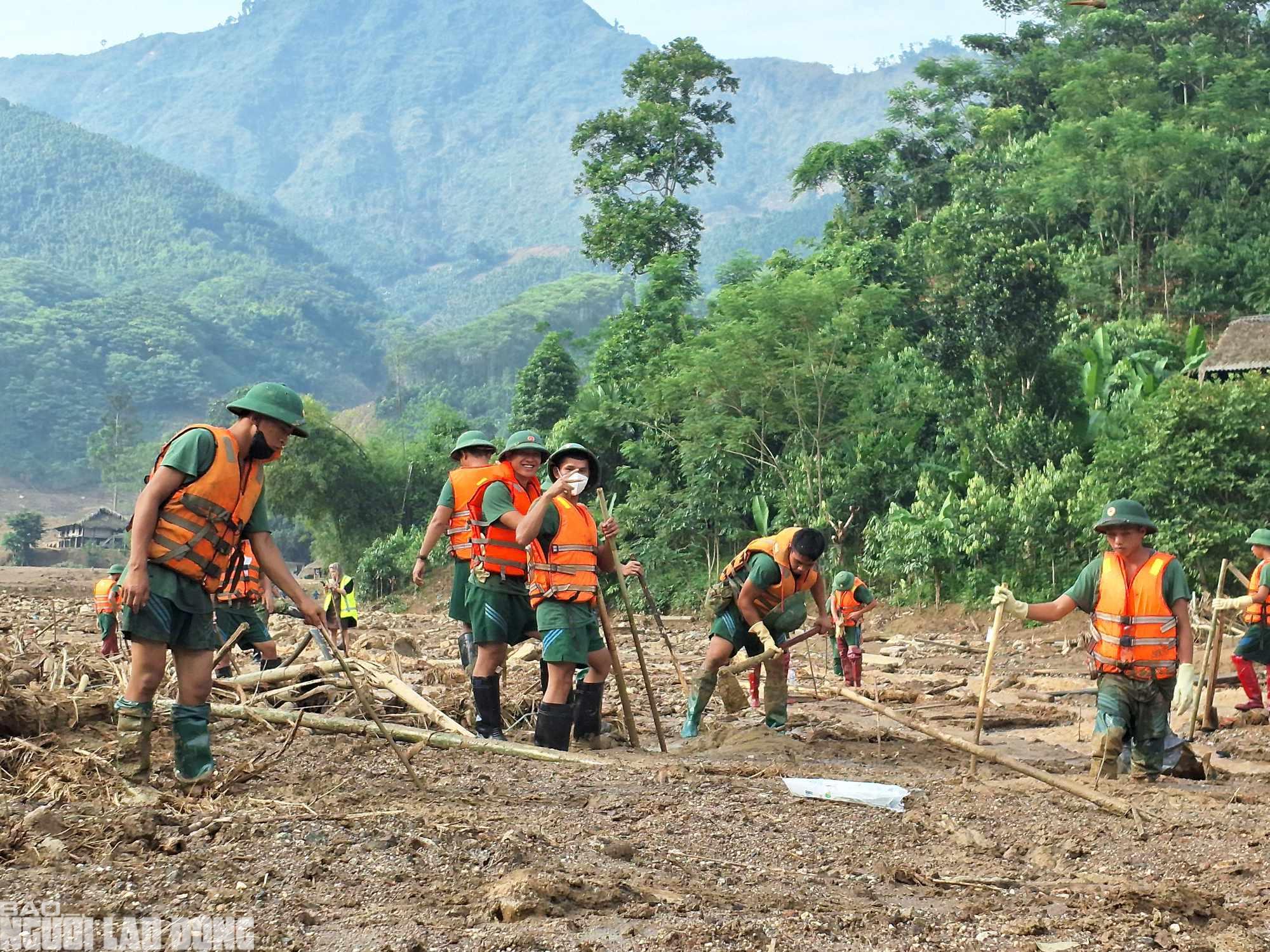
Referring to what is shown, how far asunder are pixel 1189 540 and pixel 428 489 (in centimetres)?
2493

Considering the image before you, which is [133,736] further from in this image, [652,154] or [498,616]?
[652,154]

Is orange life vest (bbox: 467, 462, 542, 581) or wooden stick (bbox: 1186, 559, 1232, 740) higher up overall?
orange life vest (bbox: 467, 462, 542, 581)

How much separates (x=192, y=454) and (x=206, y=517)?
29cm

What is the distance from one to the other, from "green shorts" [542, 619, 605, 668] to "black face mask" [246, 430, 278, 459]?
94.4 inches

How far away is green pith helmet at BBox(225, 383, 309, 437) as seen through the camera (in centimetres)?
611

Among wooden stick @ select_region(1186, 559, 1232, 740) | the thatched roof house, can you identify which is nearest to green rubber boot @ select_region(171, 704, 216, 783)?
wooden stick @ select_region(1186, 559, 1232, 740)

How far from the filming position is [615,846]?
5625 millimetres

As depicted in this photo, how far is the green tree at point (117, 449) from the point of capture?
7250 centimetres

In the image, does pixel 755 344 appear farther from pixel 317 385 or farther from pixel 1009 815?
pixel 317 385

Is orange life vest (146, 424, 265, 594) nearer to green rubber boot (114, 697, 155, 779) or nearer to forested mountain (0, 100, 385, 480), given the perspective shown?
green rubber boot (114, 697, 155, 779)

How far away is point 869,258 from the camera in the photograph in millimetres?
33125

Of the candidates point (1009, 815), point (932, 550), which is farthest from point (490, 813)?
point (932, 550)

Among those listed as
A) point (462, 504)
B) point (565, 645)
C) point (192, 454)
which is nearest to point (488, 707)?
point (565, 645)

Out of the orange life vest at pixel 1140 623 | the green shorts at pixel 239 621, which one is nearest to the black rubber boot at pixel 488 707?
the green shorts at pixel 239 621
